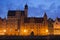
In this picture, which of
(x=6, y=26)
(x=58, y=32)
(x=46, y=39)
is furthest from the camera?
(x=6, y=26)

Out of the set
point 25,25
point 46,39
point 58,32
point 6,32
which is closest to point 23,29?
point 25,25

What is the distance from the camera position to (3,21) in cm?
11106

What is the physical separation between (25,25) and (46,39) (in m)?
38.4

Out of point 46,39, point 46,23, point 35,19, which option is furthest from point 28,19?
point 46,39

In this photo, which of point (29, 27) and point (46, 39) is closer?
point (46, 39)

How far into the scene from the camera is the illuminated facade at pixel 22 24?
4193 inches

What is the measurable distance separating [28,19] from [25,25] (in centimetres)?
528

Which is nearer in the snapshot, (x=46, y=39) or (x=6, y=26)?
(x=46, y=39)

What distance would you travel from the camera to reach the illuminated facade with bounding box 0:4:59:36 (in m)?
106

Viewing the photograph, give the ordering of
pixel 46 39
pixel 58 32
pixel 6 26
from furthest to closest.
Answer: pixel 6 26 < pixel 58 32 < pixel 46 39

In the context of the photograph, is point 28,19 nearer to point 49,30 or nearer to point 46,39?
point 49,30

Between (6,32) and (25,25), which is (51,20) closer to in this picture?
(25,25)

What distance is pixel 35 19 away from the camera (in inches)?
4390

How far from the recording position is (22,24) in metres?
108
